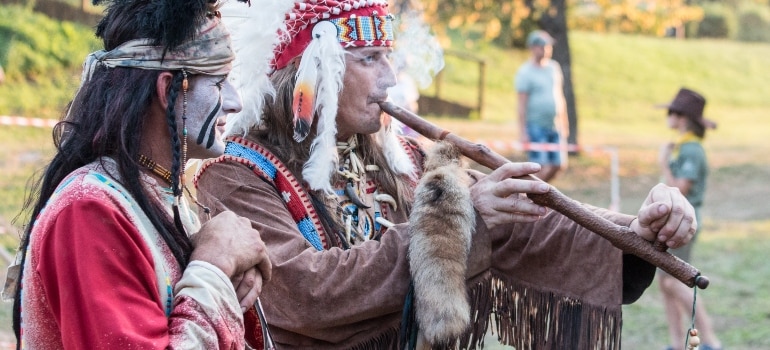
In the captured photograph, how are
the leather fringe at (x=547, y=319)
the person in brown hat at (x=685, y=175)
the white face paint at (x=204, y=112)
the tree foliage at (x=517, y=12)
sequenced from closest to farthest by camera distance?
the white face paint at (x=204, y=112) < the leather fringe at (x=547, y=319) < the person in brown hat at (x=685, y=175) < the tree foliage at (x=517, y=12)

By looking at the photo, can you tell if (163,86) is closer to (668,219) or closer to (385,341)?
(385,341)

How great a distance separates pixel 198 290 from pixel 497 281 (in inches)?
42.9

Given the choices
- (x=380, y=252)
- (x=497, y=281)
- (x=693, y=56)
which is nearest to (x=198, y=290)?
(x=380, y=252)

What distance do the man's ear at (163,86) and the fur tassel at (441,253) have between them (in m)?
0.85

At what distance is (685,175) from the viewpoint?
20.2ft

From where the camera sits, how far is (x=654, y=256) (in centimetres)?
241

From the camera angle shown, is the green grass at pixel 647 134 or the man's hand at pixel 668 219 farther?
the green grass at pixel 647 134

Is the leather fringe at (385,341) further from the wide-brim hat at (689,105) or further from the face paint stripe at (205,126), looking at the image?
the wide-brim hat at (689,105)

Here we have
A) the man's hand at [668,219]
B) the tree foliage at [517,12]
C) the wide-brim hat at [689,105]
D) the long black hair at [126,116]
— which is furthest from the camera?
the tree foliage at [517,12]

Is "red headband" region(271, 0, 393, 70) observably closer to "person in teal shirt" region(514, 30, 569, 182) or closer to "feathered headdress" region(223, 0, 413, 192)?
"feathered headdress" region(223, 0, 413, 192)

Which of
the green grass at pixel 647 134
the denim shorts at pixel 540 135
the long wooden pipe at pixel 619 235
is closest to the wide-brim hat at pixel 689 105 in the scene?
the green grass at pixel 647 134

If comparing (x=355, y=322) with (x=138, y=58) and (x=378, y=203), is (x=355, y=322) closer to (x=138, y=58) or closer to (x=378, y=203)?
(x=378, y=203)

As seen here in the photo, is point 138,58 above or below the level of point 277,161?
above

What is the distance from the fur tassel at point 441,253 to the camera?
243 cm
